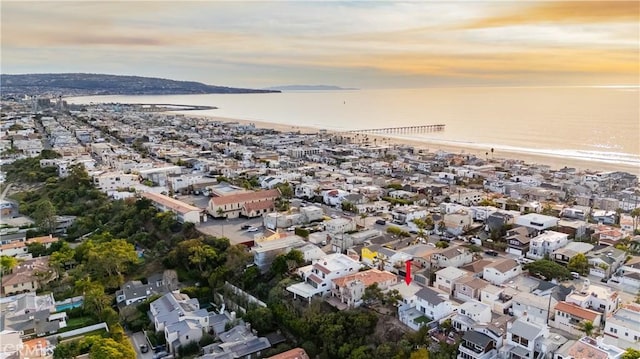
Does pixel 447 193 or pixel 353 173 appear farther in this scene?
pixel 353 173

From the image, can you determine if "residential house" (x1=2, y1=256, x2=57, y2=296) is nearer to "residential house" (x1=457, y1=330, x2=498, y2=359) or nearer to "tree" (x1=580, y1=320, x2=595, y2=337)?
"residential house" (x1=457, y1=330, x2=498, y2=359)

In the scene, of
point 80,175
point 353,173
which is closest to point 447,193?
point 353,173

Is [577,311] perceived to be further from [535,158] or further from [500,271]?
[535,158]

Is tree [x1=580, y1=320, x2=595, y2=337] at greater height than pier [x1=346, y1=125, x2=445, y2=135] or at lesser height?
lesser

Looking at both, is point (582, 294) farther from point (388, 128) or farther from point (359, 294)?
point (388, 128)

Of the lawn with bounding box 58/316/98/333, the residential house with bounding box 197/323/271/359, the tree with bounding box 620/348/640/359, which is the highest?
the tree with bounding box 620/348/640/359

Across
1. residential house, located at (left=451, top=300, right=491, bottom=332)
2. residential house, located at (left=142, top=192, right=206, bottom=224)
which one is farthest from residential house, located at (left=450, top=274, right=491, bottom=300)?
A: residential house, located at (left=142, top=192, right=206, bottom=224)

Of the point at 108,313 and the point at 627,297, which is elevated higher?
the point at 627,297
